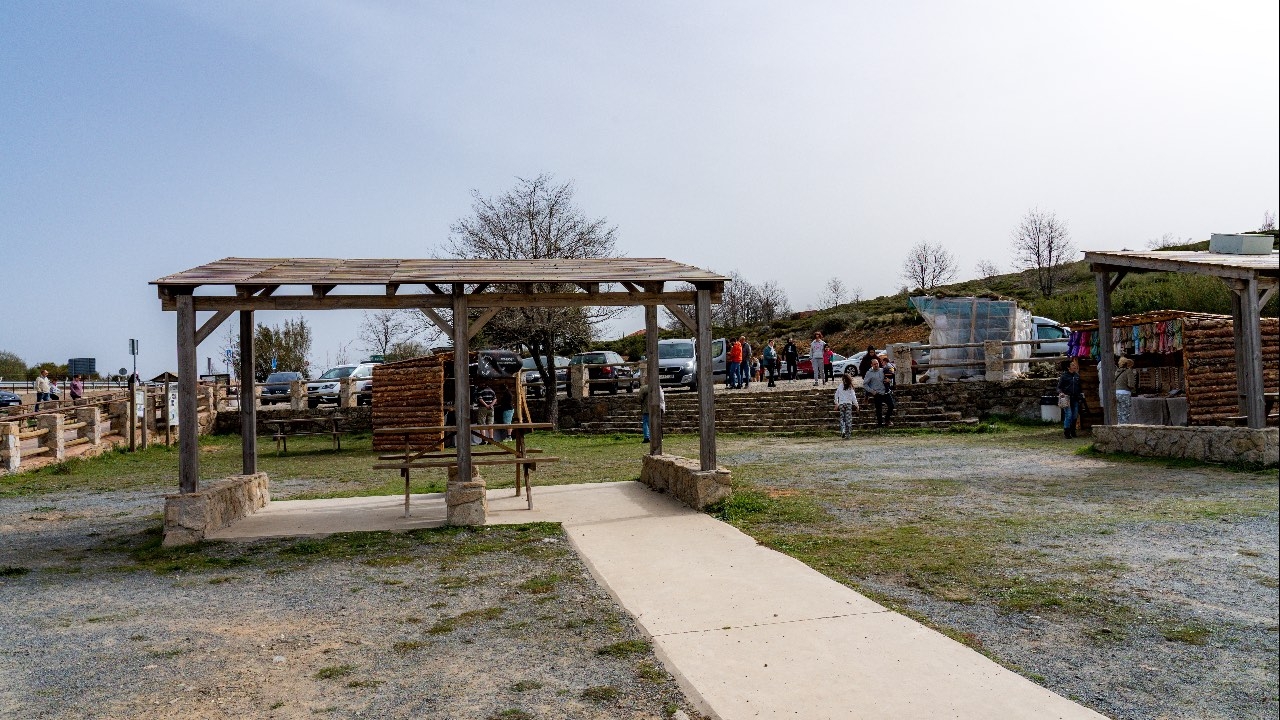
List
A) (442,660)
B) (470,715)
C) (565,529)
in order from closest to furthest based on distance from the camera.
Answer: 1. (470,715)
2. (442,660)
3. (565,529)

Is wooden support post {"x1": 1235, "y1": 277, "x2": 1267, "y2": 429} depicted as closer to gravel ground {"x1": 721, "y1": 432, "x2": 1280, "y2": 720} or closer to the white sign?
gravel ground {"x1": 721, "y1": 432, "x2": 1280, "y2": 720}

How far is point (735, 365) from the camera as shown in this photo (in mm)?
26547

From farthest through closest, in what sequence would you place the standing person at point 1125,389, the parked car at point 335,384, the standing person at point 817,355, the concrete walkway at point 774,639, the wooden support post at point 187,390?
the parked car at point 335,384, the standing person at point 817,355, the standing person at point 1125,389, the wooden support post at point 187,390, the concrete walkway at point 774,639

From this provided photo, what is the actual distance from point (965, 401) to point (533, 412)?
11344 millimetres

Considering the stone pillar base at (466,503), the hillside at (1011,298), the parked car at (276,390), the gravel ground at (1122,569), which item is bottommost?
the gravel ground at (1122,569)

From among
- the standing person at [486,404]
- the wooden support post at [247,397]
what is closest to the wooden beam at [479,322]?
the wooden support post at [247,397]

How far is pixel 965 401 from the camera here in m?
22.0

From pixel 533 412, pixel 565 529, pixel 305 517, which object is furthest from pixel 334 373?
pixel 565 529

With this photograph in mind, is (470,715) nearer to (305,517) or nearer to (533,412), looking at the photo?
(305,517)

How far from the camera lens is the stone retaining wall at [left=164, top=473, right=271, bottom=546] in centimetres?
822

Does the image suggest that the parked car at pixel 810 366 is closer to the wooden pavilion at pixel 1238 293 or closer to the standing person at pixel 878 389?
the standing person at pixel 878 389

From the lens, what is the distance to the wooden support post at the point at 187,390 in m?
8.47

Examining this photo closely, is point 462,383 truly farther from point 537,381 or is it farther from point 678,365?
point 537,381

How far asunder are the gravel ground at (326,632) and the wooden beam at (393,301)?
2257 mm
